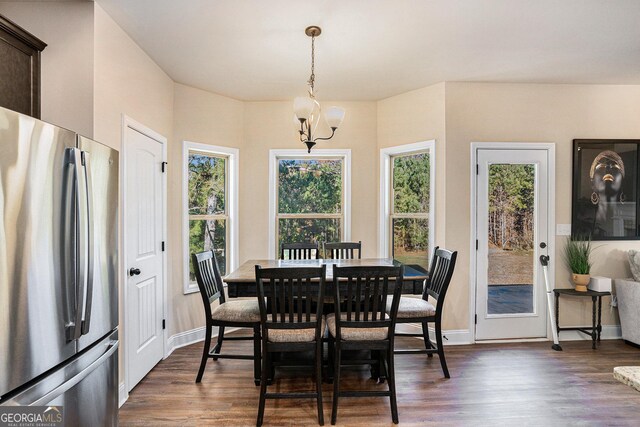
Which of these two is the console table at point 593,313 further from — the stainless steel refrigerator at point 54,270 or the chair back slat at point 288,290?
the stainless steel refrigerator at point 54,270

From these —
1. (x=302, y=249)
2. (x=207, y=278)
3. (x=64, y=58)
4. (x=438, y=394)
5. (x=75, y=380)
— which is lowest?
(x=438, y=394)

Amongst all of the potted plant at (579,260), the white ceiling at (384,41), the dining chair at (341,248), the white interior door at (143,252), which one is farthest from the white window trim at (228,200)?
the potted plant at (579,260)

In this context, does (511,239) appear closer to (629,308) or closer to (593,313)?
(593,313)

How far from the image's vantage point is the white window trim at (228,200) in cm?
376

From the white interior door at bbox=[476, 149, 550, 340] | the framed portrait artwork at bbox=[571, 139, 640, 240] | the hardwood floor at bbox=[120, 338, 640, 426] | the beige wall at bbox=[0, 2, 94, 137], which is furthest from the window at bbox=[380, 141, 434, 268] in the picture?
the beige wall at bbox=[0, 2, 94, 137]

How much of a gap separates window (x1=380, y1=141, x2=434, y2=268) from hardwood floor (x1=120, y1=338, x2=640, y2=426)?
122 centimetres

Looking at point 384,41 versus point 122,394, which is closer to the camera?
point 122,394

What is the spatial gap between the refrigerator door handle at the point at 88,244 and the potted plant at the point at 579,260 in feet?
14.0

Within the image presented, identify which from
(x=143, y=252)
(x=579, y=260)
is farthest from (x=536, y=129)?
(x=143, y=252)

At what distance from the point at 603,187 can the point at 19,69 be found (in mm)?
5102

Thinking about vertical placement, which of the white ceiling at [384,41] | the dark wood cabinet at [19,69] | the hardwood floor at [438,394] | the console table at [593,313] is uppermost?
the white ceiling at [384,41]

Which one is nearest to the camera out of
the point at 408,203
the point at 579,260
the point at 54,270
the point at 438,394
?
the point at 54,270

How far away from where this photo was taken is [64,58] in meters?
2.26

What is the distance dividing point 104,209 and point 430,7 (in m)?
2.32
